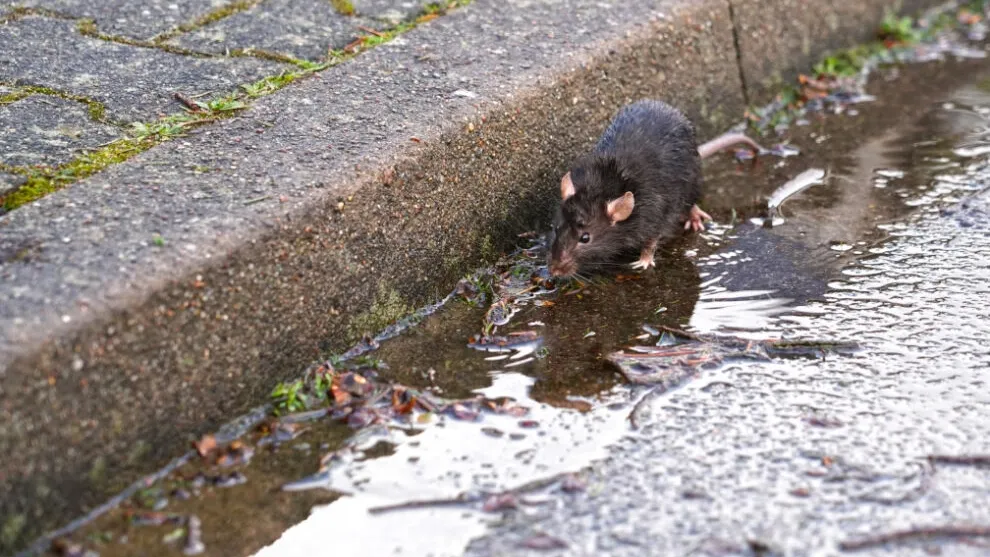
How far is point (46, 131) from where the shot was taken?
3.71 meters

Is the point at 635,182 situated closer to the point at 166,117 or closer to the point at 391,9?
the point at 391,9

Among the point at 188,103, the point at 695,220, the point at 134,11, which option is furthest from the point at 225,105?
the point at 695,220

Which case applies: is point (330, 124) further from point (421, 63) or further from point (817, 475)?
point (817, 475)

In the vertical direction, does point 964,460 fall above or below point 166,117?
below

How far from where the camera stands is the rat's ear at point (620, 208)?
14.3ft

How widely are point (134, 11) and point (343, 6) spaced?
2.82 feet

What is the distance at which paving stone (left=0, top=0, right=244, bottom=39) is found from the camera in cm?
457

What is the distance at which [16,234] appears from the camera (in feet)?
10.2

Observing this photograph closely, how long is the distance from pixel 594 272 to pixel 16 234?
2059 mm

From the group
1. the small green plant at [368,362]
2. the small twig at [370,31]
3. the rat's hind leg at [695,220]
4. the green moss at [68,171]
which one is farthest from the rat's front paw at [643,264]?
the green moss at [68,171]

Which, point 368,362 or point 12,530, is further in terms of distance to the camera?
point 368,362

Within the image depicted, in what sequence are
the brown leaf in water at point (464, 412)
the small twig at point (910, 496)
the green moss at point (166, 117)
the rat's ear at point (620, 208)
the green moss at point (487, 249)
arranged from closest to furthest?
1. the small twig at point (910, 496)
2. the brown leaf in water at point (464, 412)
3. the green moss at point (166, 117)
4. the green moss at point (487, 249)
5. the rat's ear at point (620, 208)

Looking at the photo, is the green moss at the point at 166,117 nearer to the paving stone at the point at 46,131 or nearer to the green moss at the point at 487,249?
the paving stone at the point at 46,131

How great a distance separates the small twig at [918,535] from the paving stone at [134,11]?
3286 millimetres
